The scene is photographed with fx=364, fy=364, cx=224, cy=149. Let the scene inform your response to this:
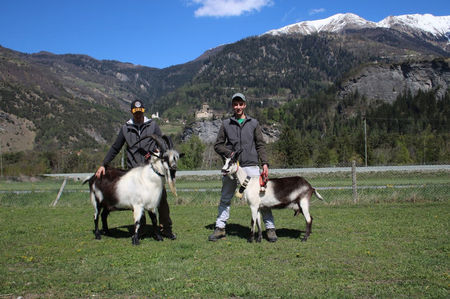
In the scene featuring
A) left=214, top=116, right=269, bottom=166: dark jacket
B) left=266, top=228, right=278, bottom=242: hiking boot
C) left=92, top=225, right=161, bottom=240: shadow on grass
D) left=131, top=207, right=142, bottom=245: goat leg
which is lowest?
left=92, top=225, right=161, bottom=240: shadow on grass

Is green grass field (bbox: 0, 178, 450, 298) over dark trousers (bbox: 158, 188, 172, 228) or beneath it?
beneath

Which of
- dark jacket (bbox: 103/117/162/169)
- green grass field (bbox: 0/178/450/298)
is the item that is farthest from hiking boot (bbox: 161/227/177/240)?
dark jacket (bbox: 103/117/162/169)

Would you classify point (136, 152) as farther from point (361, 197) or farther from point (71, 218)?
point (361, 197)

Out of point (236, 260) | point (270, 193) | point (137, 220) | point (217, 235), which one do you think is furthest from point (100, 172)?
point (270, 193)

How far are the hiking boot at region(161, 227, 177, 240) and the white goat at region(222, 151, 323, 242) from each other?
1976 millimetres

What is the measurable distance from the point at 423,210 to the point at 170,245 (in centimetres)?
976

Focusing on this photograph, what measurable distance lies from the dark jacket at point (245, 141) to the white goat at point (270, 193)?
35 cm

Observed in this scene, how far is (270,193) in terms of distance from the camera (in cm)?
875

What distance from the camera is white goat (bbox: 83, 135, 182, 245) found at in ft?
27.4

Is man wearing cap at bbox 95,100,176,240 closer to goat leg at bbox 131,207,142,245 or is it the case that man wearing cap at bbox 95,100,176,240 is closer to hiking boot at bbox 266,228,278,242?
goat leg at bbox 131,207,142,245

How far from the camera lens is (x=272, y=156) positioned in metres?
83.0

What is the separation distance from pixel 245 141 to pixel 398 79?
202886 mm

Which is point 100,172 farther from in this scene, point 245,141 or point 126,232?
point 245,141

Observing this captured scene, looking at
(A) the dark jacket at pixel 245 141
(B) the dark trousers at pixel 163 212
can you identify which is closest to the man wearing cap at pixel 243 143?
(A) the dark jacket at pixel 245 141
